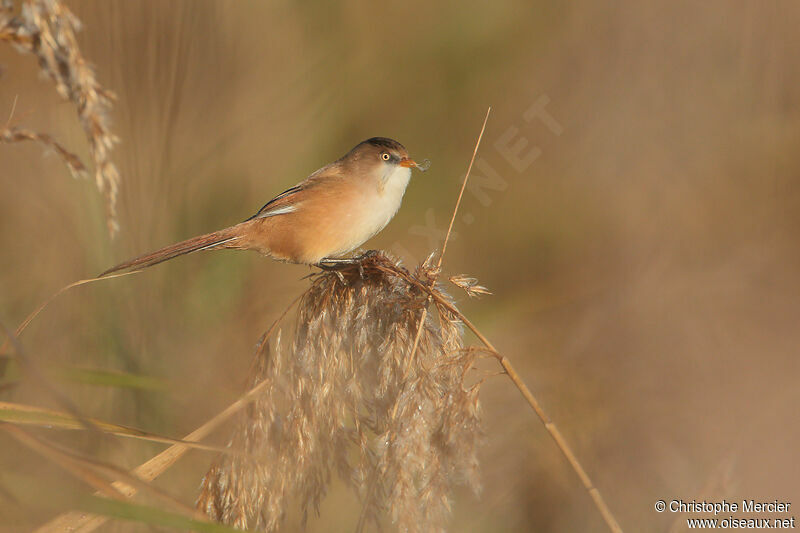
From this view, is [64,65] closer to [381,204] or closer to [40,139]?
[40,139]

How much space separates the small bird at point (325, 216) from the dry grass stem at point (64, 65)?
1.35 m

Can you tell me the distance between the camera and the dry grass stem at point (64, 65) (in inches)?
46.9

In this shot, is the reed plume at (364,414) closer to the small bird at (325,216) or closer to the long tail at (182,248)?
the long tail at (182,248)

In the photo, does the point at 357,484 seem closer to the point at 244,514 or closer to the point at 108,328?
the point at 244,514

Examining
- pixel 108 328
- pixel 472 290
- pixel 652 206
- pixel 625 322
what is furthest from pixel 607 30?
pixel 108 328

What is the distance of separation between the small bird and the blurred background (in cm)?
68

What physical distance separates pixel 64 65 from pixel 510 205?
2.93m

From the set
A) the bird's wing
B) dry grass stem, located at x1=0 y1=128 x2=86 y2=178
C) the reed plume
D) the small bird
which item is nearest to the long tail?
the small bird

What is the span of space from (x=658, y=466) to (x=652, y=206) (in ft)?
5.14

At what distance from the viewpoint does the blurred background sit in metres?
2.96

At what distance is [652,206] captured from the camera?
12.4ft

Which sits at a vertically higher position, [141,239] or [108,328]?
[141,239]

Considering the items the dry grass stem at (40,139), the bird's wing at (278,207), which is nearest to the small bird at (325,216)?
the bird's wing at (278,207)

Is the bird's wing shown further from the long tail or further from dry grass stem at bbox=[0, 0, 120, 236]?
dry grass stem at bbox=[0, 0, 120, 236]
